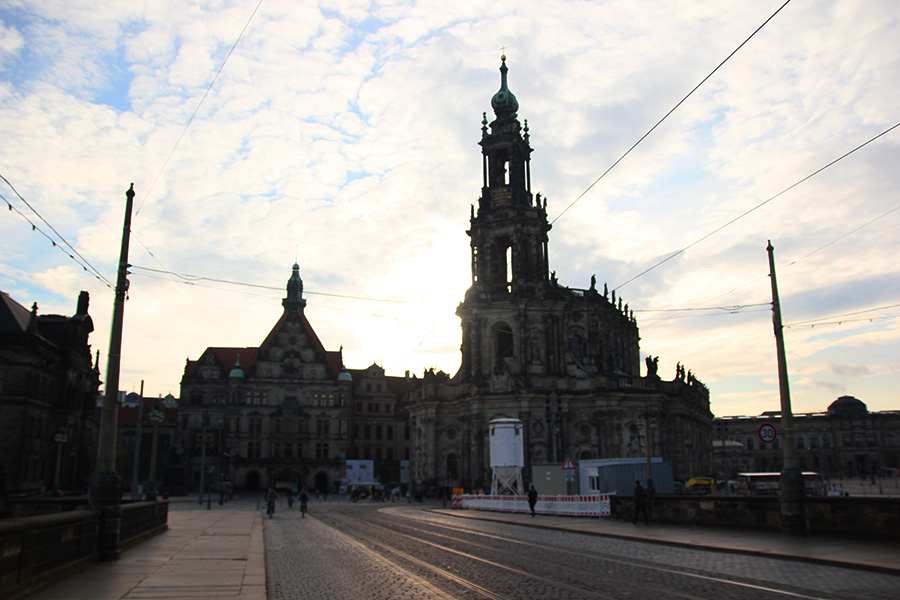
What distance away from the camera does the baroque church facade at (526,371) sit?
202ft

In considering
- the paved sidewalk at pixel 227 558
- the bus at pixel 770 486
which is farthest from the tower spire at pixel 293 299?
the paved sidewalk at pixel 227 558

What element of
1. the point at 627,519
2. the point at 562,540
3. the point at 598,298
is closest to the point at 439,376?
the point at 598,298

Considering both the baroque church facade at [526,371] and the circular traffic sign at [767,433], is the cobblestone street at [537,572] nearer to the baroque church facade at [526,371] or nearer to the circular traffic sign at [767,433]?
the circular traffic sign at [767,433]

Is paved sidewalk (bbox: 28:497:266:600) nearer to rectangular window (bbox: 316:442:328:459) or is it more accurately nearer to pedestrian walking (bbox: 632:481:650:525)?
pedestrian walking (bbox: 632:481:650:525)

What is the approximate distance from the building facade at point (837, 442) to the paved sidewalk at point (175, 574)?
4840 inches

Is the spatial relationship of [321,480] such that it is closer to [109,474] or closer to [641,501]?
[641,501]

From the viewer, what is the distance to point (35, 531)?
11.0 m

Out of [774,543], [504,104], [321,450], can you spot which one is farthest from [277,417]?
[774,543]

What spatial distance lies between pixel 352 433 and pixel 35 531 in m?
84.7

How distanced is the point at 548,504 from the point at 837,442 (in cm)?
12154

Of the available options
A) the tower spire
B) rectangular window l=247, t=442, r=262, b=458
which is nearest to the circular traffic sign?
rectangular window l=247, t=442, r=262, b=458

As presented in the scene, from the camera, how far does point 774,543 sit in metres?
18.8

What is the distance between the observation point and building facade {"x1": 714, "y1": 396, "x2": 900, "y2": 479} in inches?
5285

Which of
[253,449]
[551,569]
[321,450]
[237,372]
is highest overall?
[237,372]
